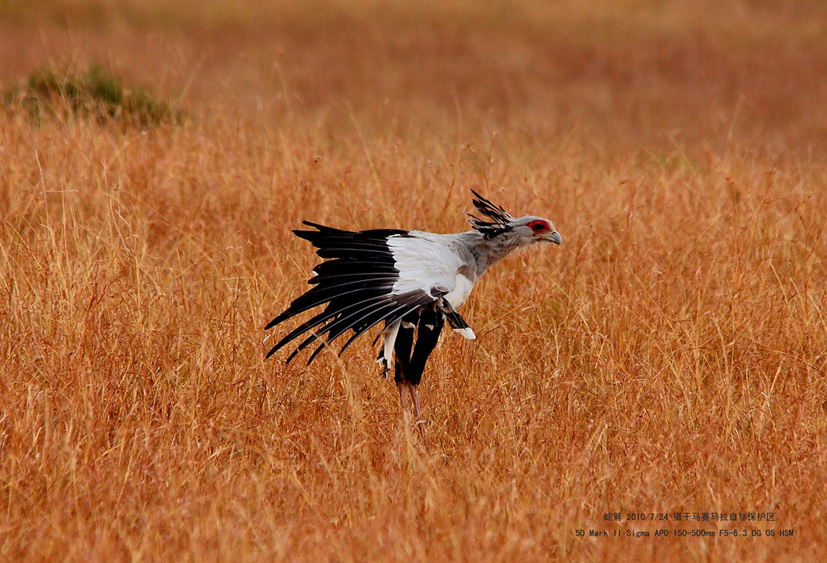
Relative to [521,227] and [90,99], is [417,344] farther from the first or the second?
[90,99]

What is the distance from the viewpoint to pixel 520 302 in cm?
504

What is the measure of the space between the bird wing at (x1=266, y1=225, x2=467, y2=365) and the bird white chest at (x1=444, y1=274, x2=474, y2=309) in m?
0.08

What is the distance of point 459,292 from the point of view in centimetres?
395

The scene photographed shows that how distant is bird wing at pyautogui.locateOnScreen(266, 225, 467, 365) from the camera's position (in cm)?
344

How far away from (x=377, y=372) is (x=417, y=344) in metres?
0.55

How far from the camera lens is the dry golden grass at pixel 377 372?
2.98m

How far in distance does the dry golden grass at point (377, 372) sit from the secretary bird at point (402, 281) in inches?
14.2

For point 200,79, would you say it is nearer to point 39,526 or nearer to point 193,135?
point 193,135

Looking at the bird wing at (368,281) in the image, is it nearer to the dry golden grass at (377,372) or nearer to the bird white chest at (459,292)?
the bird white chest at (459,292)

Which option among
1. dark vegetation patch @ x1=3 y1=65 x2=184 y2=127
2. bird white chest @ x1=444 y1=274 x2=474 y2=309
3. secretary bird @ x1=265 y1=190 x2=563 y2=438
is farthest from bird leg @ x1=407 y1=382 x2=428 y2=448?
dark vegetation patch @ x1=3 y1=65 x2=184 y2=127

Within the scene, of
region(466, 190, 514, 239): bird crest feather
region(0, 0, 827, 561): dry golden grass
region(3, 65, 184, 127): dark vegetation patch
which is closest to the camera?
region(0, 0, 827, 561): dry golden grass

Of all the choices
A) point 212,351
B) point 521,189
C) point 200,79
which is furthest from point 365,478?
point 200,79

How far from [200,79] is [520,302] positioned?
13108 mm

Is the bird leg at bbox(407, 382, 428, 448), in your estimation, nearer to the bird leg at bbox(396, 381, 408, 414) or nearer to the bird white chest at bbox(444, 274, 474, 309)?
the bird leg at bbox(396, 381, 408, 414)
